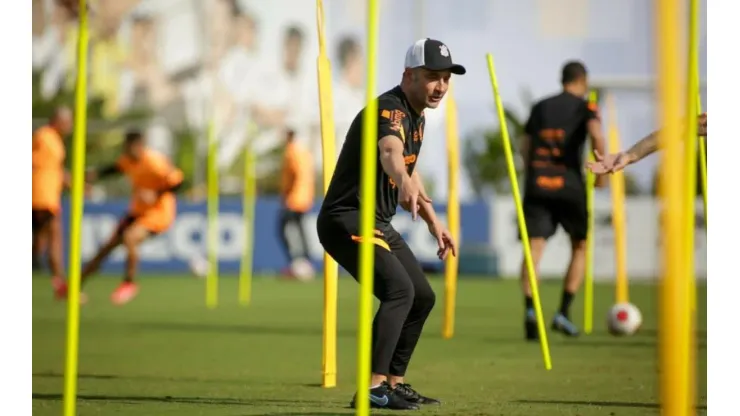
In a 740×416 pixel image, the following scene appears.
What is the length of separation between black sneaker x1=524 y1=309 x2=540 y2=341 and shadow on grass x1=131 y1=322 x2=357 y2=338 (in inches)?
73.3

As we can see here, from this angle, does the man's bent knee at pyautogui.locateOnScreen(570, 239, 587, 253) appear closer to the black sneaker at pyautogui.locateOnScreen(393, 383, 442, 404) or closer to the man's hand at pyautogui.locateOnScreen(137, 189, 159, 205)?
the black sneaker at pyautogui.locateOnScreen(393, 383, 442, 404)

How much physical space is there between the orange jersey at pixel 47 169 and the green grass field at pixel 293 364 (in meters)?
1.45

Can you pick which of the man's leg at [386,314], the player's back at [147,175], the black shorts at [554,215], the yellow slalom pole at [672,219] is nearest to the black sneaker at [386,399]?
the man's leg at [386,314]

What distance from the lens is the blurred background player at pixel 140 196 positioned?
16062 mm

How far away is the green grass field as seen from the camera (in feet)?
23.7

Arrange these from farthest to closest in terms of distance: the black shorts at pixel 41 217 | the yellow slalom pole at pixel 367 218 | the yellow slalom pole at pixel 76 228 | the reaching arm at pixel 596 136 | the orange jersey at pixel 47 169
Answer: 1. the black shorts at pixel 41 217
2. the orange jersey at pixel 47 169
3. the reaching arm at pixel 596 136
4. the yellow slalom pole at pixel 76 228
5. the yellow slalom pole at pixel 367 218

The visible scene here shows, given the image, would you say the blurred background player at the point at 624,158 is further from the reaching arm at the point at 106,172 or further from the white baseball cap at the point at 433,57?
the reaching arm at the point at 106,172

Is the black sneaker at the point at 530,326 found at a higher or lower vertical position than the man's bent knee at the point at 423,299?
lower

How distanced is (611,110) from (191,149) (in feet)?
66.0

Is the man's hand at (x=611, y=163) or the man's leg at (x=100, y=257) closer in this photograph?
the man's hand at (x=611, y=163)

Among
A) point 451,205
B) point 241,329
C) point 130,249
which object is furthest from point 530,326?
point 130,249

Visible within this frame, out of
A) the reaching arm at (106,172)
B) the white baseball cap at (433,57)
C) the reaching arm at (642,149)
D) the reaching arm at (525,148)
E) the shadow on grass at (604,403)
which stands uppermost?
the white baseball cap at (433,57)

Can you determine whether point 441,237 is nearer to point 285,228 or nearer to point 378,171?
point 378,171

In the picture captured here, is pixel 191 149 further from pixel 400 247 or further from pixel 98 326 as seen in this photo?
pixel 400 247
